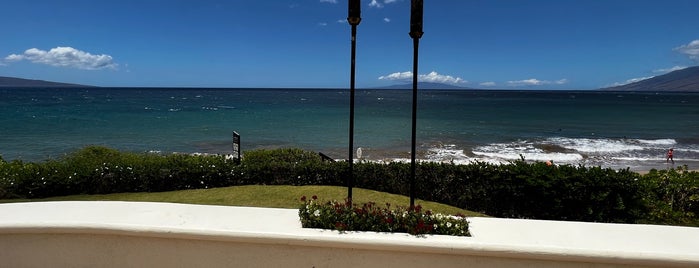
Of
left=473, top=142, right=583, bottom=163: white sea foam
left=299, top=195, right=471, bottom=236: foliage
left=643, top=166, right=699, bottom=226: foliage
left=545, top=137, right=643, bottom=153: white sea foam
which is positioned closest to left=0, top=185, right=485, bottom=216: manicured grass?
left=643, top=166, right=699, bottom=226: foliage

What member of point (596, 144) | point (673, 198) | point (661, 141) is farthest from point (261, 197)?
point (661, 141)

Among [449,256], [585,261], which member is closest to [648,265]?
[585,261]

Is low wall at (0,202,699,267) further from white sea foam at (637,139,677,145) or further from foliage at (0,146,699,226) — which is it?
white sea foam at (637,139,677,145)

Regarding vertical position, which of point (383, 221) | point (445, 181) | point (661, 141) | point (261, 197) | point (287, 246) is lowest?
point (661, 141)

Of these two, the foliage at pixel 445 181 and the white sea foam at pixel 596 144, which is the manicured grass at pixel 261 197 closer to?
the foliage at pixel 445 181

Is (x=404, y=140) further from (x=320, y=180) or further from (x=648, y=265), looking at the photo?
(x=648, y=265)

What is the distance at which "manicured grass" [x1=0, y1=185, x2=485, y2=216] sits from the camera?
1053cm

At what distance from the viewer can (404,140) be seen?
40.6 metres

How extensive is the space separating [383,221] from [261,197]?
7.33 meters

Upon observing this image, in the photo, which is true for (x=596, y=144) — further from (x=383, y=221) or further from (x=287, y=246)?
(x=287, y=246)

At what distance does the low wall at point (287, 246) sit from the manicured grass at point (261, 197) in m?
6.23

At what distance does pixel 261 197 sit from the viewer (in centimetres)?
1102

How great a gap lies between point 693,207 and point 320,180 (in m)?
9.45

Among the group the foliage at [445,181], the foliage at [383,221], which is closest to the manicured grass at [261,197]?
the foliage at [445,181]
